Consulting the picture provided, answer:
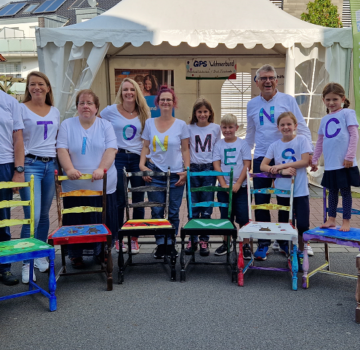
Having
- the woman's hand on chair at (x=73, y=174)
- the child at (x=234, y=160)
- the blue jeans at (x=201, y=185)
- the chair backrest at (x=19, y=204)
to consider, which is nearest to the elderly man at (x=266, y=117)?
the child at (x=234, y=160)

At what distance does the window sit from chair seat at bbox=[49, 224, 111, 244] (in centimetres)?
753

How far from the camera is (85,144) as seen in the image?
402 cm

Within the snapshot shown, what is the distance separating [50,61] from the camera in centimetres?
735

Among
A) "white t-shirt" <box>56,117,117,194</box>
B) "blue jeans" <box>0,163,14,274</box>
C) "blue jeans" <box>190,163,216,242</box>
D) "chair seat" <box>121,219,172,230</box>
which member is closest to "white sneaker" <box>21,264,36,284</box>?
"blue jeans" <box>0,163,14,274</box>

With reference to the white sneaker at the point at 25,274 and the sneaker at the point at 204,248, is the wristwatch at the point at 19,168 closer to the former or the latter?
the white sneaker at the point at 25,274

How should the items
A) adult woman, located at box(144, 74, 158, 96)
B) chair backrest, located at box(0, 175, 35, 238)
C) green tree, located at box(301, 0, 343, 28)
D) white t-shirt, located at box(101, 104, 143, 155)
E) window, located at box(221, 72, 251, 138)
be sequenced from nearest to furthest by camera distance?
chair backrest, located at box(0, 175, 35, 238) < white t-shirt, located at box(101, 104, 143, 155) < adult woman, located at box(144, 74, 158, 96) < window, located at box(221, 72, 251, 138) < green tree, located at box(301, 0, 343, 28)

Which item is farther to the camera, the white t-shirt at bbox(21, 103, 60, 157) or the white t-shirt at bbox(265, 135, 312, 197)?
the white t-shirt at bbox(265, 135, 312, 197)

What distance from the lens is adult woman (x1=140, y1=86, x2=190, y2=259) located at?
14.3 feet

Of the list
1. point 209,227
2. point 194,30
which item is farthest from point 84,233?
point 194,30

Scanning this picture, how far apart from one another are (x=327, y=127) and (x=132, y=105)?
6.52 feet

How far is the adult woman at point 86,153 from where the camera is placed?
13.1 ft

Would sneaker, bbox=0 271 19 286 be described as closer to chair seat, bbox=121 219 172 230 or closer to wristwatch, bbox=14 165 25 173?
wristwatch, bbox=14 165 25 173

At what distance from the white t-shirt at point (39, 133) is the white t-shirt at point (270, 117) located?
2.01 m

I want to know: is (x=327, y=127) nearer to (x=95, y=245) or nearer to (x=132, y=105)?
(x=132, y=105)
